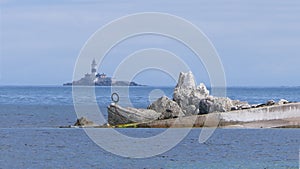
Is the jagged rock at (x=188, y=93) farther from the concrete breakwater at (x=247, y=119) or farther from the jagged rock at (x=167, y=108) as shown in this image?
the concrete breakwater at (x=247, y=119)

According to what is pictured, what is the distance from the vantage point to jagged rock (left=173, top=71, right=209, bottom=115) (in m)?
68.7

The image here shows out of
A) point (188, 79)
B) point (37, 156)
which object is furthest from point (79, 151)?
point (188, 79)

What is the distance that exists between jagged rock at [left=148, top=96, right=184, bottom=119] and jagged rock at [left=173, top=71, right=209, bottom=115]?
164 centimetres

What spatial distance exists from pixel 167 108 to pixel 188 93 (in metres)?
5.63

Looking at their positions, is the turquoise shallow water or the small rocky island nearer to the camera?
the turquoise shallow water

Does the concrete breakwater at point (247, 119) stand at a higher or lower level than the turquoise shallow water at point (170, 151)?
higher

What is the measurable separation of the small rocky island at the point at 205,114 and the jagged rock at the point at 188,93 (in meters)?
0.08

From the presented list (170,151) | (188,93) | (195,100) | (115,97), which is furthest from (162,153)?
(115,97)

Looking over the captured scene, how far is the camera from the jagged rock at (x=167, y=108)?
64.9 m

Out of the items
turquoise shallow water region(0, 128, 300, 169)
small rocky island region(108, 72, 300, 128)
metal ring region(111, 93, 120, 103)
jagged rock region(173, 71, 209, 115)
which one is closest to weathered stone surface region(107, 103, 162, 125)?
small rocky island region(108, 72, 300, 128)

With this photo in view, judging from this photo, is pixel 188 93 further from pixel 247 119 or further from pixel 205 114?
pixel 247 119

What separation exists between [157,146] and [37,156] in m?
9.07

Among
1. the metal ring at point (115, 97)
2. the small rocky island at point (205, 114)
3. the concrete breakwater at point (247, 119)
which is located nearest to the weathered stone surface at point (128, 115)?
the small rocky island at point (205, 114)

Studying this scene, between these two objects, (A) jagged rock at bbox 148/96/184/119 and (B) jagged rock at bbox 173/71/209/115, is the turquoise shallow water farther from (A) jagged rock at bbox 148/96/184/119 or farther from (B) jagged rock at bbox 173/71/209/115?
(B) jagged rock at bbox 173/71/209/115
